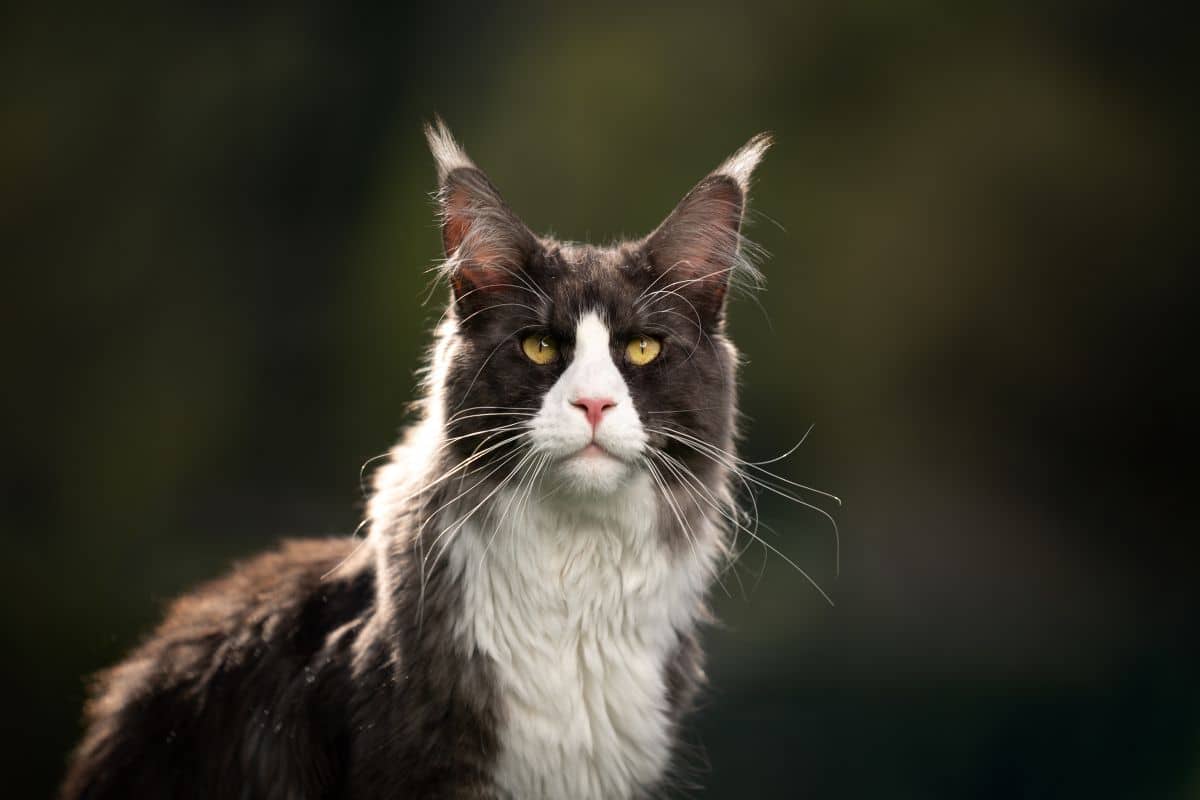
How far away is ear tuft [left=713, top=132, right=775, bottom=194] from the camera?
7.70ft

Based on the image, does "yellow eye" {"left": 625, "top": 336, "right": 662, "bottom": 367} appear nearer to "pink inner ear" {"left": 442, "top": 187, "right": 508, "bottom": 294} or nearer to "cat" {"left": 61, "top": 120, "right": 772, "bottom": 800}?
"cat" {"left": 61, "top": 120, "right": 772, "bottom": 800}

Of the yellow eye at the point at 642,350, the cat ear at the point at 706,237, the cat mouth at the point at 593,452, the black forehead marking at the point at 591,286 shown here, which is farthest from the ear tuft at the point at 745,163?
the cat mouth at the point at 593,452

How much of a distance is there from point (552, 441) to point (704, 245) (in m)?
0.51

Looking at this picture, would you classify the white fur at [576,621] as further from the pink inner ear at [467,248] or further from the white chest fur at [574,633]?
the pink inner ear at [467,248]

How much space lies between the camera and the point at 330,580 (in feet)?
8.24

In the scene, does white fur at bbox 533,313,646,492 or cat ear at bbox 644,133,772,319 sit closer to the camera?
white fur at bbox 533,313,646,492

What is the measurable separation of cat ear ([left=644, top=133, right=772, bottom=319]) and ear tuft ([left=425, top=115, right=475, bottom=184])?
0.37 meters

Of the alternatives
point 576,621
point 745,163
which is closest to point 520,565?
point 576,621

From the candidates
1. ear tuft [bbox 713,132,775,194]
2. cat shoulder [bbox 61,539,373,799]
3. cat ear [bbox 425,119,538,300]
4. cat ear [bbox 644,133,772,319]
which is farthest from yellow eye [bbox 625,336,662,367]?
cat shoulder [bbox 61,539,373,799]

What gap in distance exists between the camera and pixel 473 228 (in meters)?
2.24

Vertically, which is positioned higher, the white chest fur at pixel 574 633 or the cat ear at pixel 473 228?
the cat ear at pixel 473 228

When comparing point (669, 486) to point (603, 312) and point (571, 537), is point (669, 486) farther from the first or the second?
point (603, 312)

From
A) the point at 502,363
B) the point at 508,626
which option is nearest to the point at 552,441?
the point at 502,363

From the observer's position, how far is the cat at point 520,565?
2.16 m
